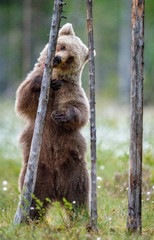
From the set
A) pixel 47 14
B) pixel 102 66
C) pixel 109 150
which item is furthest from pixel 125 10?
pixel 109 150

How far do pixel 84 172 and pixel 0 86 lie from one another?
30194 mm

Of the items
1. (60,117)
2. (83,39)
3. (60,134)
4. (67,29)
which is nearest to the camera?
(60,117)

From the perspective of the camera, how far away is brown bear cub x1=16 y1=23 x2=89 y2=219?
5.10 m

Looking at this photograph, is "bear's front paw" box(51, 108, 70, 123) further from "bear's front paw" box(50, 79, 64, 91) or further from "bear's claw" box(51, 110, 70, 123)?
"bear's front paw" box(50, 79, 64, 91)

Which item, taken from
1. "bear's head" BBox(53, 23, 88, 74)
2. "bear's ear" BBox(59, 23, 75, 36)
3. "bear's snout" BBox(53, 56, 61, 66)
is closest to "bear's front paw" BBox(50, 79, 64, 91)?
"bear's head" BBox(53, 23, 88, 74)

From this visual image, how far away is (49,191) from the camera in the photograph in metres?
5.12

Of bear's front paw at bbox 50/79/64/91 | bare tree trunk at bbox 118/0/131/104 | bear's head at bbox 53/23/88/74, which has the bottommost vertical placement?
bear's front paw at bbox 50/79/64/91

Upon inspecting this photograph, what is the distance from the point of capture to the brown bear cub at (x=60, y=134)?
16.7 feet

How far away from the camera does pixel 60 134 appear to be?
5.21 meters

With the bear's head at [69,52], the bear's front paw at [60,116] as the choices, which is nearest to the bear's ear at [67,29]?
the bear's head at [69,52]

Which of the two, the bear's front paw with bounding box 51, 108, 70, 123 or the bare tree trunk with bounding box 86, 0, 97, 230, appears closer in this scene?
the bare tree trunk with bounding box 86, 0, 97, 230

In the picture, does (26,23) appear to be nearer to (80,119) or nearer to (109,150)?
(109,150)

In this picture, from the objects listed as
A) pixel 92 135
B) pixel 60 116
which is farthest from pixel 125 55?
pixel 92 135

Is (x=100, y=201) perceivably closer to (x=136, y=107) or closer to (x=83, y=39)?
(x=136, y=107)
